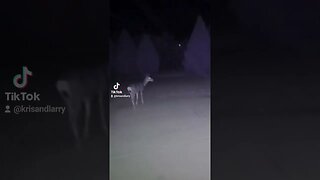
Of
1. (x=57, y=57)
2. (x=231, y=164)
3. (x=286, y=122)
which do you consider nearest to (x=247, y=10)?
(x=286, y=122)

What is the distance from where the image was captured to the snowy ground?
17.0 ft

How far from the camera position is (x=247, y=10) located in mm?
5188

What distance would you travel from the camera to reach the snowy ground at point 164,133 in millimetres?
5195

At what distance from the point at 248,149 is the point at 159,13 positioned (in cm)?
158

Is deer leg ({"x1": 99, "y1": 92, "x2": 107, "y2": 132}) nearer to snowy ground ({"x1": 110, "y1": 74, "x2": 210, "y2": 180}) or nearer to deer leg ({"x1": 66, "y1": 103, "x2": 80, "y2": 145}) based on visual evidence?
snowy ground ({"x1": 110, "y1": 74, "x2": 210, "y2": 180})

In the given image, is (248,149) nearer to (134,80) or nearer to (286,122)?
(286,122)

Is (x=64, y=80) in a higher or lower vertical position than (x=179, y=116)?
higher

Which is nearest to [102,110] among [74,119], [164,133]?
[74,119]

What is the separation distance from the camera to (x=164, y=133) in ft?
17.2

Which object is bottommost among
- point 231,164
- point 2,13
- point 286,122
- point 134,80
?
point 231,164

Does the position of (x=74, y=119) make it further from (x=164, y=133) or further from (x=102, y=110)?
(x=164, y=133)

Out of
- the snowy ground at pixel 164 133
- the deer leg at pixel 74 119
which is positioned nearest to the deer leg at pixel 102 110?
the snowy ground at pixel 164 133

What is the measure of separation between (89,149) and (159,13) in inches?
58.0

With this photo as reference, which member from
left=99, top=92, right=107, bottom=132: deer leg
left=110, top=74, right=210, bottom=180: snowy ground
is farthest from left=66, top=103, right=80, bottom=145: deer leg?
left=110, top=74, right=210, bottom=180: snowy ground
